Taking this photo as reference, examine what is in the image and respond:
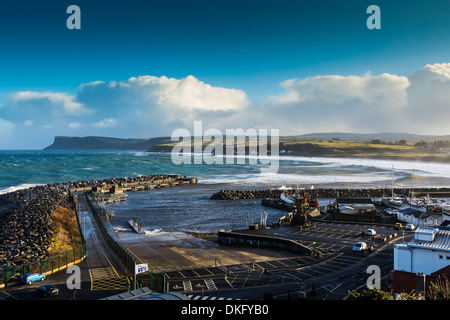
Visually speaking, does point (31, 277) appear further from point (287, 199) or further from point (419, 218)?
point (287, 199)

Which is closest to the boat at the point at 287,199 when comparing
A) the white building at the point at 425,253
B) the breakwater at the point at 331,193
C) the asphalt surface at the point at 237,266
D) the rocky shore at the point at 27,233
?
the breakwater at the point at 331,193

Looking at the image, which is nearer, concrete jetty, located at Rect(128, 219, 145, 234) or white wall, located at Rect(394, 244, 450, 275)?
white wall, located at Rect(394, 244, 450, 275)

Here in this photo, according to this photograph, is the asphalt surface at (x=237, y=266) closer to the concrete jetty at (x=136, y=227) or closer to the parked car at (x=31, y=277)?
the parked car at (x=31, y=277)

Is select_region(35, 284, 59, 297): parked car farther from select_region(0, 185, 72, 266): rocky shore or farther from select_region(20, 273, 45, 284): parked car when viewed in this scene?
select_region(0, 185, 72, 266): rocky shore

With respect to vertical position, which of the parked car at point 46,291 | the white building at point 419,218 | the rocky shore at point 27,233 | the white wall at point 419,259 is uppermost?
the white wall at point 419,259

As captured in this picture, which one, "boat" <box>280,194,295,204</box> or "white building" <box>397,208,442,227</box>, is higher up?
"white building" <box>397,208,442,227</box>

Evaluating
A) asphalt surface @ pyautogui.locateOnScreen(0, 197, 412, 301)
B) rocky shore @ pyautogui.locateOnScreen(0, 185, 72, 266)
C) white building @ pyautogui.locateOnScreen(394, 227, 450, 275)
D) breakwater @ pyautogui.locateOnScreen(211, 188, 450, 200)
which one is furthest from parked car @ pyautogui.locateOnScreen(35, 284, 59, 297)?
breakwater @ pyautogui.locateOnScreen(211, 188, 450, 200)
